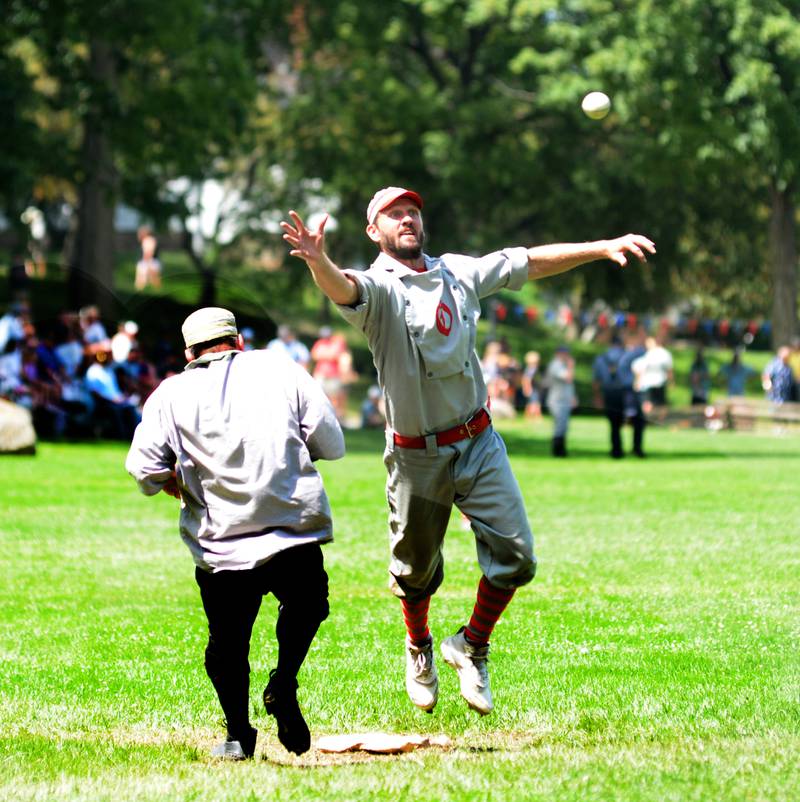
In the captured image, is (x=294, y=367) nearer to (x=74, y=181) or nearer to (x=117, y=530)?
(x=117, y=530)

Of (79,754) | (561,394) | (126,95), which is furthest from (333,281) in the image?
(126,95)

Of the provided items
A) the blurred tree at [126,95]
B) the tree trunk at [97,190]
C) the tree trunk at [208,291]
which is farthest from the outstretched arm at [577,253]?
the tree trunk at [97,190]

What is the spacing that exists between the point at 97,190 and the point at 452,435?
99.7ft

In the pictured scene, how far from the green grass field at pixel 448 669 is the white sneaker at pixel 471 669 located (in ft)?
0.48

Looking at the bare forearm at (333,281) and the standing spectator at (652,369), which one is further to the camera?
the standing spectator at (652,369)

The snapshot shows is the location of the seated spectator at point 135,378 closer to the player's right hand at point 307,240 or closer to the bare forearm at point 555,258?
the bare forearm at point 555,258

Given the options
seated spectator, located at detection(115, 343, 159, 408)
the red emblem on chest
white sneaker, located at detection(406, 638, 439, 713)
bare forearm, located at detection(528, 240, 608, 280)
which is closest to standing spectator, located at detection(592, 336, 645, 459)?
seated spectator, located at detection(115, 343, 159, 408)

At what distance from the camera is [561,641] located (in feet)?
29.6

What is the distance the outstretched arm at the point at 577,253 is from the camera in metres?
6.95

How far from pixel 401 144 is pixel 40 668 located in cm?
4011

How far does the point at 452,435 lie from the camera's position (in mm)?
6844

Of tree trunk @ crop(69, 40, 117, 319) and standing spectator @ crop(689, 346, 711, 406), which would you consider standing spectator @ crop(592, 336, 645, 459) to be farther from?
standing spectator @ crop(689, 346, 711, 406)

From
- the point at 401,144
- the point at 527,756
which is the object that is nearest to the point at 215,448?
the point at 527,756

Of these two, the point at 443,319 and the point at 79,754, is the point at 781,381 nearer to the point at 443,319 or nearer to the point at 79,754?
the point at 443,319
